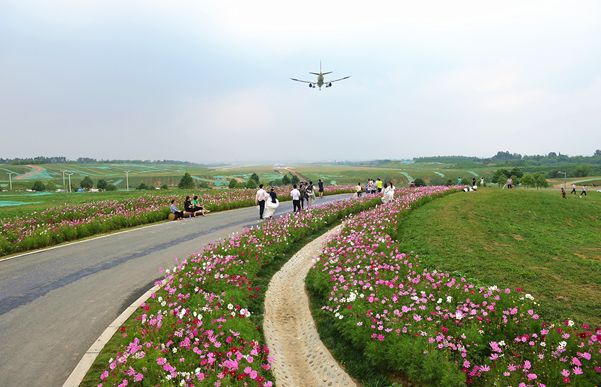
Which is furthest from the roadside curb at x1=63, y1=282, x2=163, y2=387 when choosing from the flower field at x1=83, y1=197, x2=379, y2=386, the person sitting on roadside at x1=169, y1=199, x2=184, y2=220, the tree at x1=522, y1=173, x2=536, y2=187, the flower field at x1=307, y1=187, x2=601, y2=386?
the tree at x1=522, y1=173, x2=536, y2=187

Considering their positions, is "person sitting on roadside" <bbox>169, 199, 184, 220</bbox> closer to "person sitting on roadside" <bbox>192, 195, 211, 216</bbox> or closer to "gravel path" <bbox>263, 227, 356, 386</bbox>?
"person sitting on roadside" <bbox>192, 195, 211, 216</bbox>

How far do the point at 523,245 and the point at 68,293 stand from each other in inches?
655

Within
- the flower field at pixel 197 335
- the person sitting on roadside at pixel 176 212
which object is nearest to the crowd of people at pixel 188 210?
the person sitting on roadside at pixel 176 212

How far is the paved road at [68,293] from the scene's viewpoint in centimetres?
681

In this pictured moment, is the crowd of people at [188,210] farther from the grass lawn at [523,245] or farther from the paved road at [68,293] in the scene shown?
the grass lawn at [523,245]

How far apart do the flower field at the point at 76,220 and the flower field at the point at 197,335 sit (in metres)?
9.32

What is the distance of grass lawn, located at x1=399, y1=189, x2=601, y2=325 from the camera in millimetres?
9180

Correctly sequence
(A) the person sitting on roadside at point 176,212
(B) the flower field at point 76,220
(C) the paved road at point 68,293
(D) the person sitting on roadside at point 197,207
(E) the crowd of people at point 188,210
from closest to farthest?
(C) the paved road at point 68,293 → (B) the flower field at point 76,220 → (A) the person sitting on roadside at point 176,212 → (E) the crowd of people at point 188,210 → (D) the person sitting on roadside at point 197,207

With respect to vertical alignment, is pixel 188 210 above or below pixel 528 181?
above

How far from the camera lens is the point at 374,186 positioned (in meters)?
34.0

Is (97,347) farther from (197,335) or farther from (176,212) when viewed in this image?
(176,212)

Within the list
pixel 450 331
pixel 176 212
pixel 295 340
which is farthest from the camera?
pixel 176 212

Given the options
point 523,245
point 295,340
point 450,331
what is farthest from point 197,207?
point 450,331

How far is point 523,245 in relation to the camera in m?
14.6
